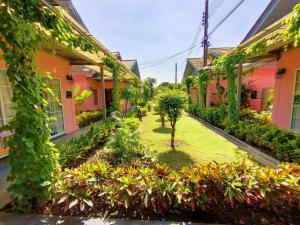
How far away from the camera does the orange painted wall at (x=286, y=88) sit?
7168 millimetres

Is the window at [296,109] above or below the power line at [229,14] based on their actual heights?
below

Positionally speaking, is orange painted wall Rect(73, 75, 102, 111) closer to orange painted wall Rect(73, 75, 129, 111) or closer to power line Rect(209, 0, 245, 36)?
orange painted wall Rect(73, 75, 129, 111)

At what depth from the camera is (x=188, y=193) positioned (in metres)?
2.76

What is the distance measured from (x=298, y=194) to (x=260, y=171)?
21.5 inches

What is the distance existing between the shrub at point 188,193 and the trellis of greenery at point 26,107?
367 millimetres

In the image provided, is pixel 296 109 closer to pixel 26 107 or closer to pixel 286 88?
pixel 286 88

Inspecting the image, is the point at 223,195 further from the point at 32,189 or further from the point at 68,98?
the point at 68,98

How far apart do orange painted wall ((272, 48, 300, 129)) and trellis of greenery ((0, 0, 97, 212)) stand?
8616 millimetres

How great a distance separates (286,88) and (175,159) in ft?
20.1

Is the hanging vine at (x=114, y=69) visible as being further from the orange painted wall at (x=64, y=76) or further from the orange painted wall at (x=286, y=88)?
the orange painted wall at (x=286, y=88)

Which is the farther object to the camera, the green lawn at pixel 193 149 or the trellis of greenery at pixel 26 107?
the green lawn at pixel 193 149

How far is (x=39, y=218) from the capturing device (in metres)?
2.66

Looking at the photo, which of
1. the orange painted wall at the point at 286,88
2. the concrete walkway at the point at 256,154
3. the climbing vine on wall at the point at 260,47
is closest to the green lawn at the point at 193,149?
the concrete walkway at the point at 256,154

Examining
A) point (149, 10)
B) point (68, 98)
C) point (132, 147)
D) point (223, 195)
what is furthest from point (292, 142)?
point (149, 10)
